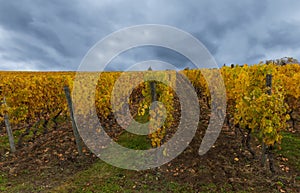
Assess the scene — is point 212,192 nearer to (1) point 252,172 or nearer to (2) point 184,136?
(1) point 252,172

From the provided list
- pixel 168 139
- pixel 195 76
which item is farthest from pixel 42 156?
pixel 195 76

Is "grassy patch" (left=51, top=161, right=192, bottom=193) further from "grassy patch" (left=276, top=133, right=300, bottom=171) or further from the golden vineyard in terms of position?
"grassy patch" (left=276, top=133, right=300, bottom=171)

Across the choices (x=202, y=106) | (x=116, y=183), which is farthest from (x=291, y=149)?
(x=202, y=106)

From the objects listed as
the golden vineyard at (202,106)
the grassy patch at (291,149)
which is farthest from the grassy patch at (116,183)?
the grassy patch at (291,149)

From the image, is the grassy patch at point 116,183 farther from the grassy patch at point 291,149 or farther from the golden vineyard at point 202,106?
the grassy patch at point 291,149

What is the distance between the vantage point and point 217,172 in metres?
6.72

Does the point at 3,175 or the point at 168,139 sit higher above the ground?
the point at 168,139

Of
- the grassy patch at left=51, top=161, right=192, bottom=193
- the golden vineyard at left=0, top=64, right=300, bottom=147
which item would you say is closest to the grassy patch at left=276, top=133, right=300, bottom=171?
the golden vineyard at left=0, top=64, right=300, bottom=147

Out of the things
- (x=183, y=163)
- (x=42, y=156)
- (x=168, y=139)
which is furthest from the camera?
(x=168, y=139)

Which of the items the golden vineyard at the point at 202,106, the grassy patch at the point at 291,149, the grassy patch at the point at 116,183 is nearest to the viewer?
the grassy patch at the point at 116,183

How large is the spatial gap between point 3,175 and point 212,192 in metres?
6.75

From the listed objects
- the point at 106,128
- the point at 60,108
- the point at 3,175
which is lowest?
the point at 3,175

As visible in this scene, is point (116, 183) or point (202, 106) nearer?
point (116, 183)

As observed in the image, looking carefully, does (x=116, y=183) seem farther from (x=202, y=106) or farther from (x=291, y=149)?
(x=202, y=106)
